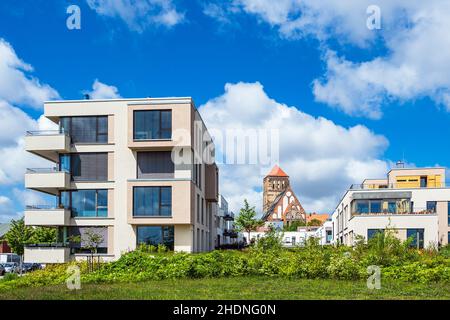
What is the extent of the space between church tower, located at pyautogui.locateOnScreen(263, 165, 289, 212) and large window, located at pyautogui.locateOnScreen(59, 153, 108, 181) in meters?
106

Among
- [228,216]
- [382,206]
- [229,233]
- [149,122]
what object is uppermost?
[149,122]

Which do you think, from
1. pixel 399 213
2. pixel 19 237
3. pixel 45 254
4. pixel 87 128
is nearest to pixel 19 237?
pixel 19 237

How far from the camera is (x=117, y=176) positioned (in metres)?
34.4

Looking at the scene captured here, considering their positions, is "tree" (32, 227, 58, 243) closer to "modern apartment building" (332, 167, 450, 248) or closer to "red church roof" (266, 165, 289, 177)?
"modern apartment building" (332, 167, 450, 248)


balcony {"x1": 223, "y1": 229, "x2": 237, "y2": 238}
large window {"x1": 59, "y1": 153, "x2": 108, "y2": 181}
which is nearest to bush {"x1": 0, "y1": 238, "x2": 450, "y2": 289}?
large window {"x1": 59, "y1": 153, "x2": 108, "y2": 181}

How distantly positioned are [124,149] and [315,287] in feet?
72.9

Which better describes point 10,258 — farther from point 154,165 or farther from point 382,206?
point 382,206

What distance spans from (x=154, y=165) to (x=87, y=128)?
17.0ft

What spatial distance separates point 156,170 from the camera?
34094 millimetres

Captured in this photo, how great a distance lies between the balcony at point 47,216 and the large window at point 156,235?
4713mm

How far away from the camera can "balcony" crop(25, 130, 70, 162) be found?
3350cm

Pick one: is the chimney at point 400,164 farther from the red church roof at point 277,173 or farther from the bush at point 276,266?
the red church roof at point 277,173
